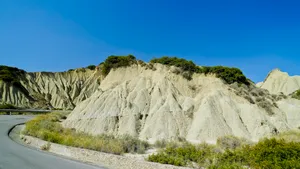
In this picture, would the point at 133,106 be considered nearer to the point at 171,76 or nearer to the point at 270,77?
the point at 171,76

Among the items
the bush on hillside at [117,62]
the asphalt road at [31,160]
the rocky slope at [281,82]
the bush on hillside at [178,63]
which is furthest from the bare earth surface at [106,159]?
the rocky slope at [281,82]

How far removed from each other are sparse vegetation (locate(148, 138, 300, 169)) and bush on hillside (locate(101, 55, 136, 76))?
28.4m

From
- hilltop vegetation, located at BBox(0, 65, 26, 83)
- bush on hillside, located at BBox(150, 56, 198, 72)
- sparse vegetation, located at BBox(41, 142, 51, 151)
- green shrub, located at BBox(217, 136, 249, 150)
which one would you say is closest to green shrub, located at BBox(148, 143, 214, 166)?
green shrub, located at BBox(217, 136, 249, 150)

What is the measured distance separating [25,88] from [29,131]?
2348 inches

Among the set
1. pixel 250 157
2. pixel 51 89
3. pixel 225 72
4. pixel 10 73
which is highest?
pixel 10 73

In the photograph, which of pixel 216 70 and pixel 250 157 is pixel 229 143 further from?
pixel 216 70

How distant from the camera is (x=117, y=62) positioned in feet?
140

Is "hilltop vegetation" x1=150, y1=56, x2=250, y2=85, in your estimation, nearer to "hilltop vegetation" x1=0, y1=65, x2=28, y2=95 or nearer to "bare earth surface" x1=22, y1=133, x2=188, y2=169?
"bare earth surface" x1=22, y1=133, x2=188, y2=169

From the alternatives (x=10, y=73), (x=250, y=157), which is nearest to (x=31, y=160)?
(x=250, y=157)

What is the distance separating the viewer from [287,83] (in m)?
97.8

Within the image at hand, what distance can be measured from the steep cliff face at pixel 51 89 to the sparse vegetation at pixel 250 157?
65.0m

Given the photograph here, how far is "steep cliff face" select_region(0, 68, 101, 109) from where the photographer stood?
70.7 m

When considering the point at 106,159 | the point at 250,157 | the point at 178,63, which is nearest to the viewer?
the point at 250,157

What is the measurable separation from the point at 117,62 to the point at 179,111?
17434mm
